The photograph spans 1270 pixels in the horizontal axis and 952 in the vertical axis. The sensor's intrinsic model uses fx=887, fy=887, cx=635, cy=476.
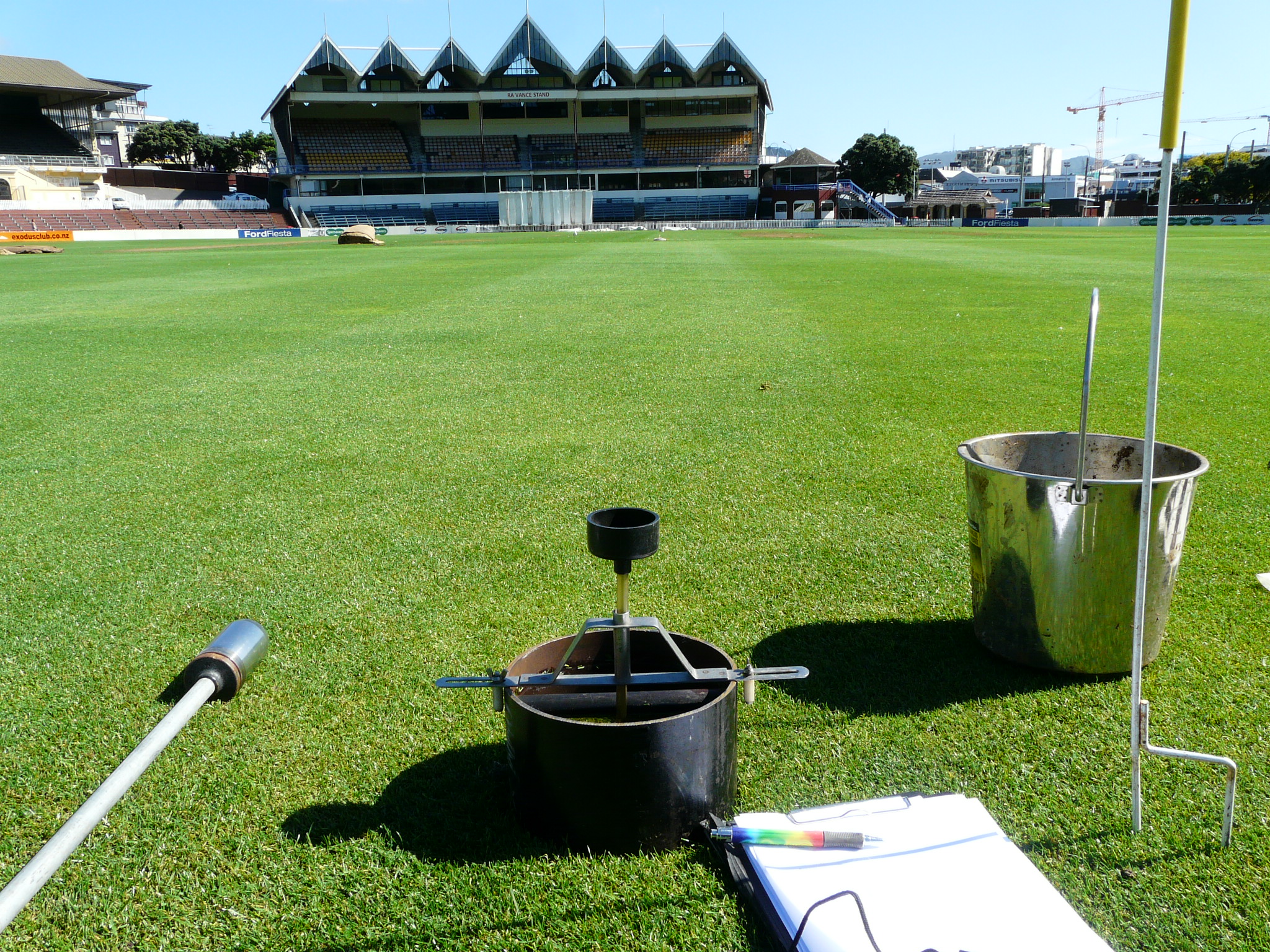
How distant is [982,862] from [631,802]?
0.74 metres

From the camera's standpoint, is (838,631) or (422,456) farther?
(422,456)

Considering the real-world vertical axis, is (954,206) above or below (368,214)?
above

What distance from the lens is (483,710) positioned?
2.53 meters

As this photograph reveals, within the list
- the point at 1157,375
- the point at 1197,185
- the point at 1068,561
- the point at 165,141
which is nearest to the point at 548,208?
the point at 1068,561

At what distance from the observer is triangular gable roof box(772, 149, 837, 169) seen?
73.4 m

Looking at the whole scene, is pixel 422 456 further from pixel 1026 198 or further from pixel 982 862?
pixel 1026 198

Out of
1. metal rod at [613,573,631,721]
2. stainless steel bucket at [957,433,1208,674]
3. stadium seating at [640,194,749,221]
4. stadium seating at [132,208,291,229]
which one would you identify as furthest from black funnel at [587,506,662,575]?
stadium seating at [640,194,749,221]

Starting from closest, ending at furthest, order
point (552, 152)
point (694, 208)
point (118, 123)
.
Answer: point (694, 208), point (552, 152), point (118, 123)

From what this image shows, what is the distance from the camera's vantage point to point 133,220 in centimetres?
5938

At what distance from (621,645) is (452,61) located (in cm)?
7140

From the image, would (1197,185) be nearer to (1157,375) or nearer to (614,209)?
(614,209)

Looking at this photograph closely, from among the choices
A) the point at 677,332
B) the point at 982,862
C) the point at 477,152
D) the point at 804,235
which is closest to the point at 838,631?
the point at 982,862

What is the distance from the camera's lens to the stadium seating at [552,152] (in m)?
67.1

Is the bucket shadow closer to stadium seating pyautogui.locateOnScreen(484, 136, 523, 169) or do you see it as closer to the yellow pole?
the yellow pole
